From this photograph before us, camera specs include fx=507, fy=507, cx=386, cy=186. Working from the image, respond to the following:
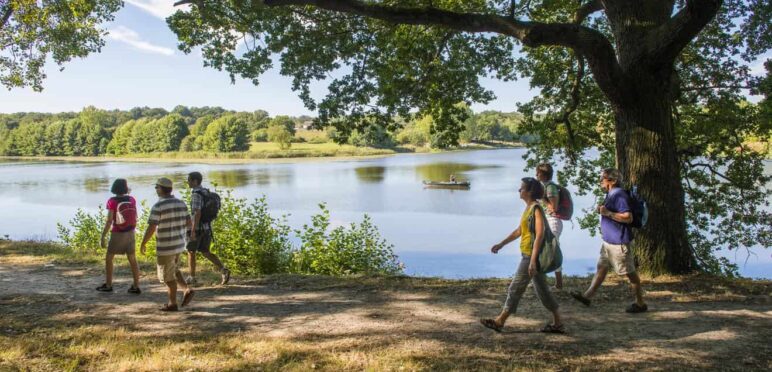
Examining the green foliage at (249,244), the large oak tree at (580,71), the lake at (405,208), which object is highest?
the large oak tree at (580,71)

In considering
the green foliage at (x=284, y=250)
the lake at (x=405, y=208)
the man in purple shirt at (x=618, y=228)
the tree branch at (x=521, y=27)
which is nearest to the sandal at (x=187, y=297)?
the tree branch at (x=521, y=27)

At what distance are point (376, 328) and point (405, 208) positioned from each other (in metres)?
28.5

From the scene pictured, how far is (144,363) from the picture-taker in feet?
14.4

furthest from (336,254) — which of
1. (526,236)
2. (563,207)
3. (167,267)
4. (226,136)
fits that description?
(226,136)

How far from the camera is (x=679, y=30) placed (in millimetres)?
6203

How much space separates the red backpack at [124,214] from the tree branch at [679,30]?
23.3 feet

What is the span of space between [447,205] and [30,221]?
25104 mm

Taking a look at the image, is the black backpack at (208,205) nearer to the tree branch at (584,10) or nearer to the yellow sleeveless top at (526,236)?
the yellow sleeveless top at (526,236)

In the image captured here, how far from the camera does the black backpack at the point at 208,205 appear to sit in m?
7.12

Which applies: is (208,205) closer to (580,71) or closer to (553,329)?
(553,329)

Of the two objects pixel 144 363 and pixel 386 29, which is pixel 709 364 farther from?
pixel 386 29

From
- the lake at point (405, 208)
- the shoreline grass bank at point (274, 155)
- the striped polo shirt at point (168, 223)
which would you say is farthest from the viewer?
the shoreline grass bank at point (274, 155)

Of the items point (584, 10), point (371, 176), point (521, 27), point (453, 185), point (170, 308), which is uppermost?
point (584, 10)

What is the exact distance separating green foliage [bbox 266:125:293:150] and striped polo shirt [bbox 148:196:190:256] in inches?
3821
